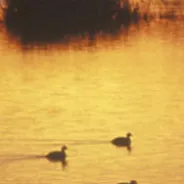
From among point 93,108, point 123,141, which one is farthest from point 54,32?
point 123,141

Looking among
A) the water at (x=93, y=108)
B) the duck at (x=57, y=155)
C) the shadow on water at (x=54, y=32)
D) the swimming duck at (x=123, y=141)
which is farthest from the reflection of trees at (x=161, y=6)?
the duck at (x=57, y=155)

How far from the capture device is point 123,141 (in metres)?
18.9

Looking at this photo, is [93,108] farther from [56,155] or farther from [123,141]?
[56,155]

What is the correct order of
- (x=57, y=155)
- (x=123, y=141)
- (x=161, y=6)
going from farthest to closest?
(x=161, y=6) → (x=123, y=141) → (x=57, y=155)

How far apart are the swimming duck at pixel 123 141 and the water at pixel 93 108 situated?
0.44 feet

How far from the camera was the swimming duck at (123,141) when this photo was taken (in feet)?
61.8

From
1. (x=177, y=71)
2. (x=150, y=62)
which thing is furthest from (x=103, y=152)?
(x=150, y=62)

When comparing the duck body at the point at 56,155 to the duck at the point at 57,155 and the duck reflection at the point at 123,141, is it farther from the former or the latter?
the duck reflection at the point at 123,141

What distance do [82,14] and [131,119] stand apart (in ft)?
70.1

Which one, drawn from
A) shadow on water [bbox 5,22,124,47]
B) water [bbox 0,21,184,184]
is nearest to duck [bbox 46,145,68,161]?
water [bbox 0,21,184,184]

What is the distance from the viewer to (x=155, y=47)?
3319 centimetres

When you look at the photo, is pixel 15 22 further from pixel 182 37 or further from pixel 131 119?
pixel 131 119

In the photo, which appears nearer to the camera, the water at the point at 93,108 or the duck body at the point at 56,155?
the water at the point at 93,108

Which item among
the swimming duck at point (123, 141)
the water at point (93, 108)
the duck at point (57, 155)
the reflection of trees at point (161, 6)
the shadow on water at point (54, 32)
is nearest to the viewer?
the water at point (93, 108)
